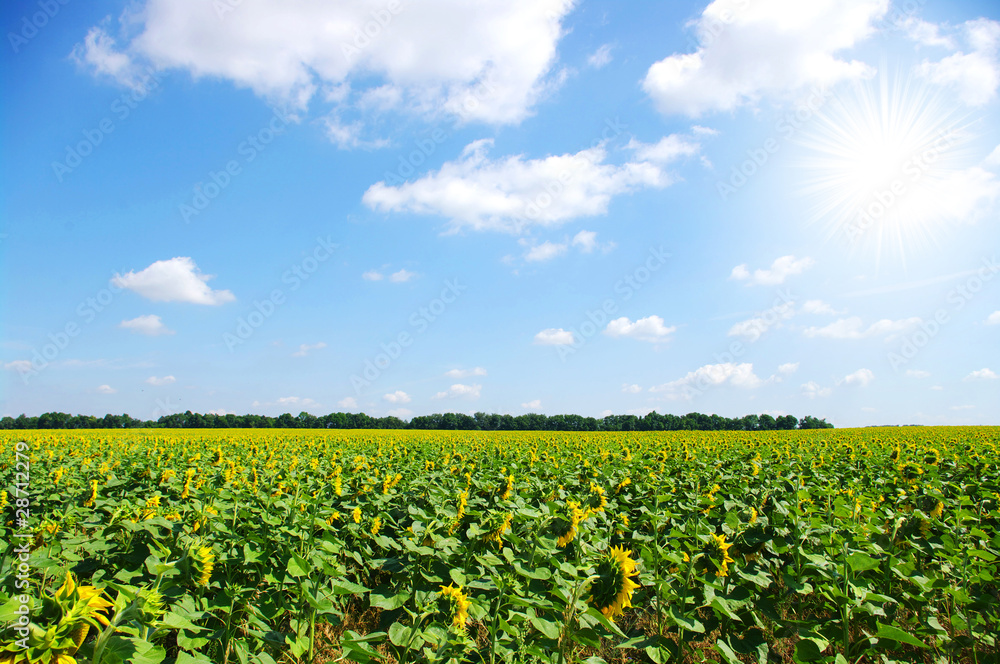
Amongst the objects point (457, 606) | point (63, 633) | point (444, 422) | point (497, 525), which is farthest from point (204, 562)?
point (444, 422)

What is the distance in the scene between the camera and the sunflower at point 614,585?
2.68 meters

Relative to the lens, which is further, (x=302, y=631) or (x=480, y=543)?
(x=480, y=543)

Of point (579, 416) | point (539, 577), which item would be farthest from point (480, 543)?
point (579, 416)

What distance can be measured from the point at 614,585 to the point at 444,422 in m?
74.8

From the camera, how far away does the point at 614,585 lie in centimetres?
275

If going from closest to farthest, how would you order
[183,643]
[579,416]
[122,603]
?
[122,603]
[183,643]
[579,416]

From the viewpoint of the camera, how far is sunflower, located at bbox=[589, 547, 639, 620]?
105 inches

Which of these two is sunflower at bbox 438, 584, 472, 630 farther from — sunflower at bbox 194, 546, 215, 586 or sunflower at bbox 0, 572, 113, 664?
sunflower at bbox 0, 572, 113, 664

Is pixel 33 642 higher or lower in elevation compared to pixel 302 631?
higher

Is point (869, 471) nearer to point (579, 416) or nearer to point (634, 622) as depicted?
point (634, 622)

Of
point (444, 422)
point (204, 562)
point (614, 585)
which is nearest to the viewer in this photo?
point (614, 585)

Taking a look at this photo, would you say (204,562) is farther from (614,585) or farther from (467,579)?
(614,585)

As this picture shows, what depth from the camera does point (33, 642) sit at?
1.35 meters

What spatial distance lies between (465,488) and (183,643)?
11.2 ft
